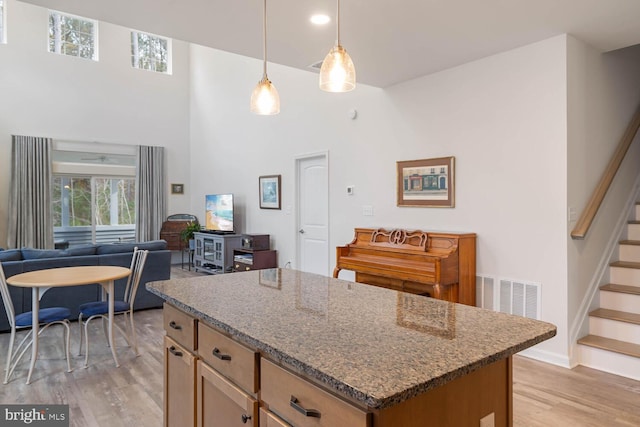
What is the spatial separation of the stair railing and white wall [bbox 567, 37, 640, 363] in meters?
0.04

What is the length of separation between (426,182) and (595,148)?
149 cm

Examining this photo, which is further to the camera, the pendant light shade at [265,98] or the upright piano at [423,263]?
the upright piano at [423,263]

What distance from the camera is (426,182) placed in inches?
167

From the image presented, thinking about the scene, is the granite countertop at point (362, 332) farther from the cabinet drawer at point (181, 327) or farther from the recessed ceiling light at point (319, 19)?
the recessed ceiling light at point (319, 19)

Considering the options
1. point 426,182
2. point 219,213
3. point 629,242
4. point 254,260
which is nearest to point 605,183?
point 629,242

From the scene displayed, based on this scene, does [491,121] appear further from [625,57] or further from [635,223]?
[635,223]

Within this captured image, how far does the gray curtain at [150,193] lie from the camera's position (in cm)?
841

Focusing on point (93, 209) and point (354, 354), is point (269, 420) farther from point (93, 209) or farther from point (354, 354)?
point (93, 209)

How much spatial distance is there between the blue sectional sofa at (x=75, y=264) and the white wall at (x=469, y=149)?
200cm

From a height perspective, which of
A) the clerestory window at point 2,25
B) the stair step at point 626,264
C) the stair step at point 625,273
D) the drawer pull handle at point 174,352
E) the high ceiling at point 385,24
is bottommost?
the drawer pull handle at point 174,352

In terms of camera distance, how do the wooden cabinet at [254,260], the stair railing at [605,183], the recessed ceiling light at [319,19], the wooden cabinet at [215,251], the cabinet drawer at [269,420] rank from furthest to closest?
the wooden cabinet at [215,251]
the wooden cabinet at [254,260]
the stair railing at [605,183]
the recessed ceiling light at [319,19]
the cabinet drawer at [269,420]

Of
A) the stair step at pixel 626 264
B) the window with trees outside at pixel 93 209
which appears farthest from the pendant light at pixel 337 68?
the window with trees outside at pixel 93 209

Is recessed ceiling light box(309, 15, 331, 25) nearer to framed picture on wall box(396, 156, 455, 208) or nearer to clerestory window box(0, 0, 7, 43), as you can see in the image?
framed picture on wall box(396, 156, 455, 208)

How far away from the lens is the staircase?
10.2 feet
